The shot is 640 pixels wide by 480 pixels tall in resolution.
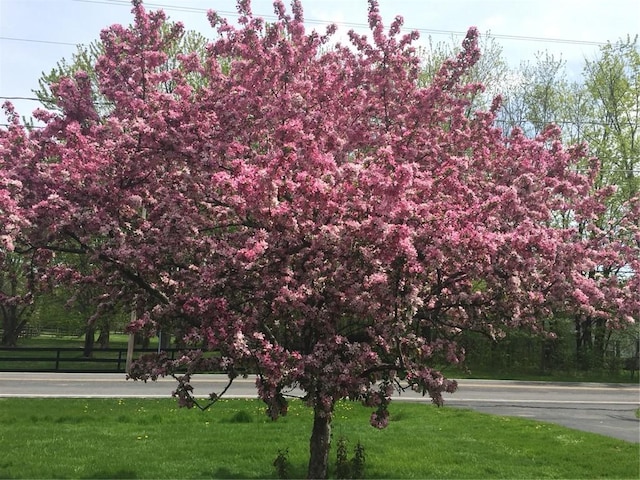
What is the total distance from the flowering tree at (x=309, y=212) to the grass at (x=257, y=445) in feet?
7.13

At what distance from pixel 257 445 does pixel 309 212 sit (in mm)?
5897

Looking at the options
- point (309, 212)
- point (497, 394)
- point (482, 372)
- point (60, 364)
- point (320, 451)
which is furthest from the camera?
point (482, 372)

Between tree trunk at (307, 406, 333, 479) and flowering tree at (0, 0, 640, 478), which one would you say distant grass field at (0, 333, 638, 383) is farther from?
flowering tree at (0, 0, 640, 478)

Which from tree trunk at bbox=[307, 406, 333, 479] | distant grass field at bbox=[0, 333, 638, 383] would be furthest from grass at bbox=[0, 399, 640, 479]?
distant grass field at bbox=[0, 333, 638, 383]

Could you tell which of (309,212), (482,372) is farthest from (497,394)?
(309,212)

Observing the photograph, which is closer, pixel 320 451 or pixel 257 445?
pixel 320 451

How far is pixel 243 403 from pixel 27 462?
766 cm

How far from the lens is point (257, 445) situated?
33.2 feet

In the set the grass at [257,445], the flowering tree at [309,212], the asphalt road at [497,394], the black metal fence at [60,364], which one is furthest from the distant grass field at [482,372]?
the flowering tree at [309,212]

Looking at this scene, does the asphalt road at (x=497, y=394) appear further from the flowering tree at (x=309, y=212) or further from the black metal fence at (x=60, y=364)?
the flowering tree at (x=309, y=212)

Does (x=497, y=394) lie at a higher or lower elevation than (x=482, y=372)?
lower

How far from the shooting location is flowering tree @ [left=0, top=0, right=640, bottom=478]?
5832 millimetres

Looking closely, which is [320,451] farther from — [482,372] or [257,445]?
[482,372]

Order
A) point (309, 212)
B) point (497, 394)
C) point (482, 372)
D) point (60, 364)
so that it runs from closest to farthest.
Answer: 1. point (309, 212)
2. point (497, 394)
3. point (60, 364)
4. point (482, 372)
